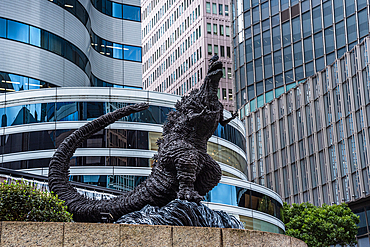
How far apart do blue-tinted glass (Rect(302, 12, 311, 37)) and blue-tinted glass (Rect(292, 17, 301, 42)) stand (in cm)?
92

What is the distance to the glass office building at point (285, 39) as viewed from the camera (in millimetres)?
67375

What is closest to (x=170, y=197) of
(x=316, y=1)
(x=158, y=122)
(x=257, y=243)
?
(x=257, y=243)

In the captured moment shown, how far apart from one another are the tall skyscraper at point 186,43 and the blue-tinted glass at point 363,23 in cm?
3045

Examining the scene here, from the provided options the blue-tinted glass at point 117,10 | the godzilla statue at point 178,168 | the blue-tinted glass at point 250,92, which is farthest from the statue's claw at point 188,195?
the blue-tinted glass at point 250,92

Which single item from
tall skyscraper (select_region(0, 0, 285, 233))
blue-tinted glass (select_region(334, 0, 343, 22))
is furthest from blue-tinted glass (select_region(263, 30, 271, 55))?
tall skyscraper (select_region(0, 0, 285, 233))

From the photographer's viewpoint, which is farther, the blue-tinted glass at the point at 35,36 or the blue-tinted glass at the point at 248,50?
the blue-tinted glass at the point at 248,50

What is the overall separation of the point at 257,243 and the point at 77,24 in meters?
36.4

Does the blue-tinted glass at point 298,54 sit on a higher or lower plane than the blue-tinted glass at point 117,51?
higher

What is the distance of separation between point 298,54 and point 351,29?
958 cm

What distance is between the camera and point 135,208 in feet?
30.4

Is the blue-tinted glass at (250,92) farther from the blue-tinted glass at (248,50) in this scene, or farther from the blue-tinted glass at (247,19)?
the blue-tinted glass at (247,19)

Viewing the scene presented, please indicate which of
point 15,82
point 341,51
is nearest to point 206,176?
point 15,82

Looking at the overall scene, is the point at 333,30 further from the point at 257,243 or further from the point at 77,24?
the point at 257,243

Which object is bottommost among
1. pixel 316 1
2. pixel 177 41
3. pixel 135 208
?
pixel 135 208
